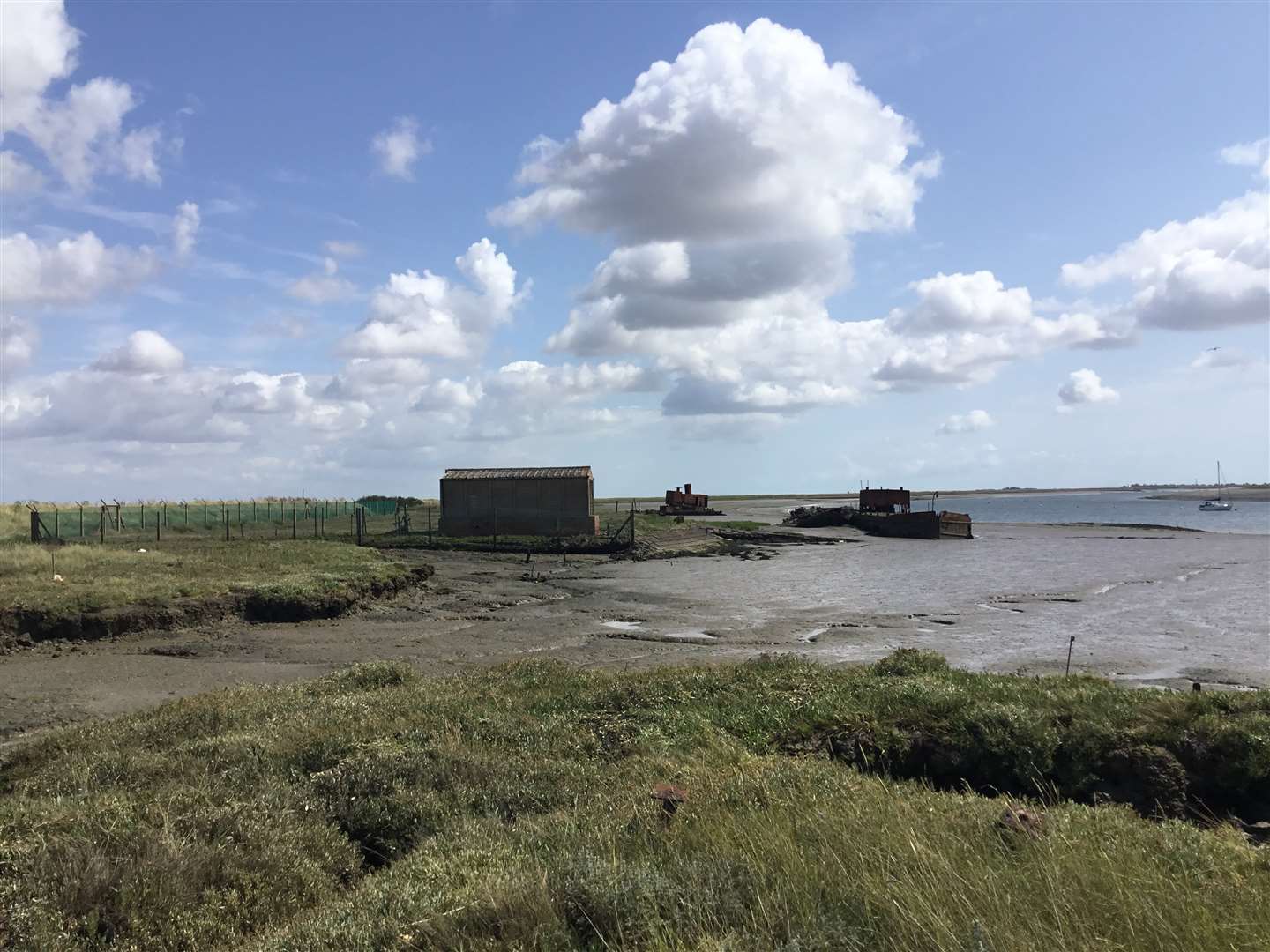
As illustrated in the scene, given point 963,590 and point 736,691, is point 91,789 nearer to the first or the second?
point 736,691

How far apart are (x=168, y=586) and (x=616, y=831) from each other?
21.5 metres

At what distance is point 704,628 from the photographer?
24578 mm

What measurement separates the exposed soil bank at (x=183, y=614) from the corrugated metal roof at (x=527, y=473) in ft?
79.0

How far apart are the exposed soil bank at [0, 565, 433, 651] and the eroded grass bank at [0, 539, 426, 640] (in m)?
0.02

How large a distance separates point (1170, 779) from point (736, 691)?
483 centimetres

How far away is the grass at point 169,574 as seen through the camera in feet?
69.5

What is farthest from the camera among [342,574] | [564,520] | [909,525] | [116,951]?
[909,525]

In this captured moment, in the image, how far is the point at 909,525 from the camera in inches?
2835

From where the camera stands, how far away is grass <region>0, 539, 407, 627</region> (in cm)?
2119

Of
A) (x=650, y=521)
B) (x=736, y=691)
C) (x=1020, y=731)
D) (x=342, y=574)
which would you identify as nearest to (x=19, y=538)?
(x=342, y=574)

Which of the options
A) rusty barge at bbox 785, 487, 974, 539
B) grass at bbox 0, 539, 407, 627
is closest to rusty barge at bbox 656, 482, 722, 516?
rusty barge at bbox 785, 487, 974, 539

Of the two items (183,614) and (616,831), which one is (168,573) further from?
(616,831)

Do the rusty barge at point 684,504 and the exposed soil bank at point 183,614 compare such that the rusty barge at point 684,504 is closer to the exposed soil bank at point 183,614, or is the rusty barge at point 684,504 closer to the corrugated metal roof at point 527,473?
the corrugated metal roof at point 527,473

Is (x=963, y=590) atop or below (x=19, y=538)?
below
